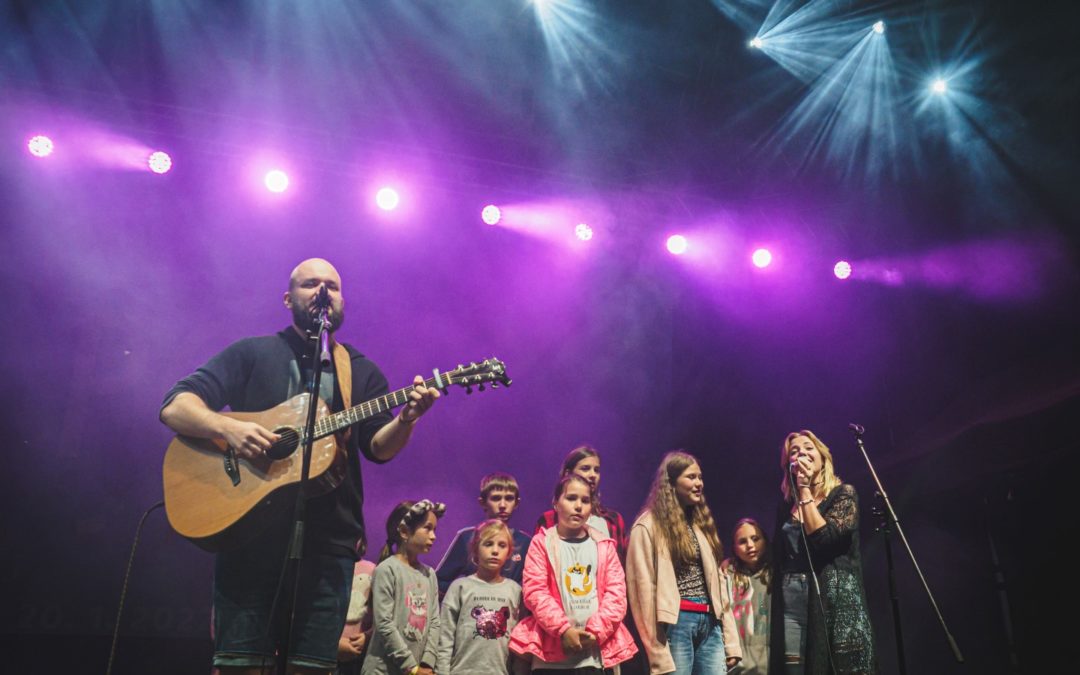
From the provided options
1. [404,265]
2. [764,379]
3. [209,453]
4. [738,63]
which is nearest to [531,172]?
[404,265]

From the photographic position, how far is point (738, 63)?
707cm

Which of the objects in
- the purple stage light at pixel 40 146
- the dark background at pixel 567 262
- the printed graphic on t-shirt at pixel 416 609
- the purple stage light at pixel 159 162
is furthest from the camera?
the purple stage light at pixel 159 162

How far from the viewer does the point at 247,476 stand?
2844 millimetres

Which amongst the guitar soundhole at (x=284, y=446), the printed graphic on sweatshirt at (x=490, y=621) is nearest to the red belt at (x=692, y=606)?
the printed graphic on sweatshirt at (x=490, y=621)

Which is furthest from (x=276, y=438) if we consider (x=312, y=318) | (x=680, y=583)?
(x=680, y=583)

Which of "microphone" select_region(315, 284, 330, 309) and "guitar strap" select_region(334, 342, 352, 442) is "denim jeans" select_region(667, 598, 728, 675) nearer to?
"guitar strap" select_region(334, 342, 352, 442)

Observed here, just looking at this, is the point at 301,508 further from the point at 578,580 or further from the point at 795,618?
the point at 795,618

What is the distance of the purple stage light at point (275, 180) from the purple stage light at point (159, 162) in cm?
90

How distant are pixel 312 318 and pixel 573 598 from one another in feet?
7.90

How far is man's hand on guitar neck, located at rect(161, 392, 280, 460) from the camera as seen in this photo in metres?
2.82

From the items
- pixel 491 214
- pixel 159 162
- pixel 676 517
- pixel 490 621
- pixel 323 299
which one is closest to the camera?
pixel 323 299

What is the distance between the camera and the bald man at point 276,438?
262 cm

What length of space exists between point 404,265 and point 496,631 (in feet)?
13.8

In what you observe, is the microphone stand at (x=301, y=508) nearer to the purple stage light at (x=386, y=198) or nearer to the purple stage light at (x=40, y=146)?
the purple stage light at (x=386, y=198)
